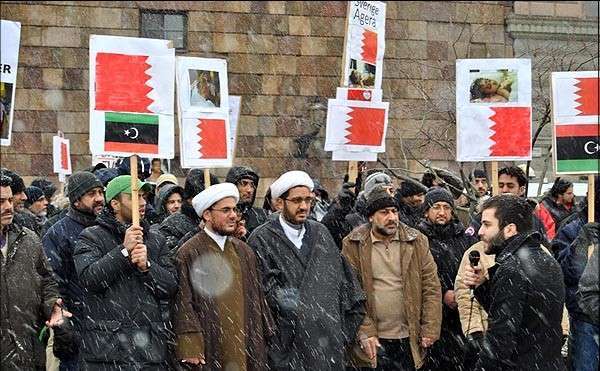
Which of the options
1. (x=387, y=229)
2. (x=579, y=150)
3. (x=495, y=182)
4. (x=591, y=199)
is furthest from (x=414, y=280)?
(x=579, y=150)

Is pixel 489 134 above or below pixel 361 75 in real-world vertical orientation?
below

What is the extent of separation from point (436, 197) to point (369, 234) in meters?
1.06

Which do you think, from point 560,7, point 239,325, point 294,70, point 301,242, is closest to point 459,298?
point 301,242

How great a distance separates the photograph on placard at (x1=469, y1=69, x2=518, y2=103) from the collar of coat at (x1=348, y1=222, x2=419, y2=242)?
1.35 m

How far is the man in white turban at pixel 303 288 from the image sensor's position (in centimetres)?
743

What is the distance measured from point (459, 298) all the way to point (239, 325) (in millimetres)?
2047

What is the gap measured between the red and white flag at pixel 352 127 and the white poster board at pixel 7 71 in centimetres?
336

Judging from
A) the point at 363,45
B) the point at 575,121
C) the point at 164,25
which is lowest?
the point at 575,121

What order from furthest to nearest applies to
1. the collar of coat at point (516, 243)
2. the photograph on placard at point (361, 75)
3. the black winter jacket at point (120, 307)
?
the photograph on placard at point (361, 75) → the black winter jacket at point (120, 307) → the collar of coat at point (516, 243)

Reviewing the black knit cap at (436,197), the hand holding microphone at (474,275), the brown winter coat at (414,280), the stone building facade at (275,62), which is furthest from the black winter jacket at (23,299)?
the stone building facade at (275,62)

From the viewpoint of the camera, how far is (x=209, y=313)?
7137 mm

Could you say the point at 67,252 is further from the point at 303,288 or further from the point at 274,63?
the point at 274,63

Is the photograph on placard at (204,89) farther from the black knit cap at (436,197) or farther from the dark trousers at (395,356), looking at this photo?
the dark trousers at (395,356)

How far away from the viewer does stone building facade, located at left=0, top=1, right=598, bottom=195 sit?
62.5ft
